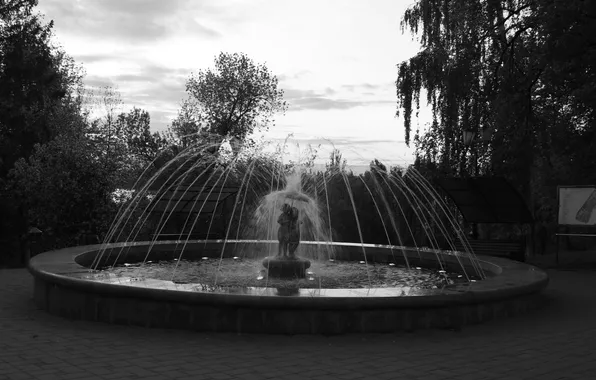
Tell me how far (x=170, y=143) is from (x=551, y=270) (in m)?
32.4

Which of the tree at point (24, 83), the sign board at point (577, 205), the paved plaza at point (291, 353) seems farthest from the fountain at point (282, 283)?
the tree at point (24, 83)

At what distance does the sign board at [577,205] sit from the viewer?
1919 cm

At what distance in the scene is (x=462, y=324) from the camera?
8992mm

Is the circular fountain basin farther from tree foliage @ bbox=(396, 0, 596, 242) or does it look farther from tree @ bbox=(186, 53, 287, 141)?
tree @ bbox=(186, 53, 287, 141)

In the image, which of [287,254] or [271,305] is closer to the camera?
[271,305]

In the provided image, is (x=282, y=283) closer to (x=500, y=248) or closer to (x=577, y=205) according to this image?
(x=500, y=248)

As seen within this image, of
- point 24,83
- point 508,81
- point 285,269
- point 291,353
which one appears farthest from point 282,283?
point 24,83

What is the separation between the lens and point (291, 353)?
737 cm

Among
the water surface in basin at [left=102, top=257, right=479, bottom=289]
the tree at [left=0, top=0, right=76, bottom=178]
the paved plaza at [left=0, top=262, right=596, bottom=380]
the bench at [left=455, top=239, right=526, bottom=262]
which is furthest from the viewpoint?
the tree at [left=0, top=0, right=76, bottom=178]

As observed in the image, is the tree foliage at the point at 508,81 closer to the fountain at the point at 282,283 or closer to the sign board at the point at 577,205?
the sign board at the point at 577,205

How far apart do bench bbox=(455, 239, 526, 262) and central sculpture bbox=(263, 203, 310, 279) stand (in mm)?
7446

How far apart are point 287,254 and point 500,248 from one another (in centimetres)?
785

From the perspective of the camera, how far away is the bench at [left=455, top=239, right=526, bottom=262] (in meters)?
17.7

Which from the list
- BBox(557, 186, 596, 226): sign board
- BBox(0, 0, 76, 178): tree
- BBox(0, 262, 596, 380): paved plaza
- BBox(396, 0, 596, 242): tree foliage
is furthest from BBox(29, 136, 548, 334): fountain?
BBox(0, 0, 76, 178): tree
